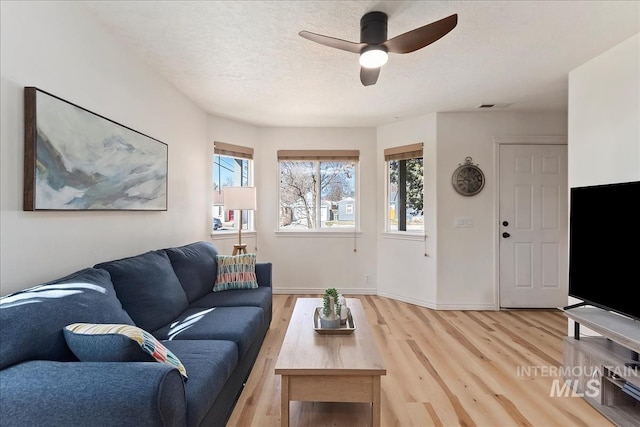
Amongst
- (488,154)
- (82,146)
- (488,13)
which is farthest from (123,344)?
(488,154)

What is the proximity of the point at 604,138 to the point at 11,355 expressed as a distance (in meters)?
3.74

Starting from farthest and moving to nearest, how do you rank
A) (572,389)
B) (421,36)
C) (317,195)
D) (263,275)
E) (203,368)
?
(317,195) < (263,275) < (572,389) < (421,36) < (203,368)

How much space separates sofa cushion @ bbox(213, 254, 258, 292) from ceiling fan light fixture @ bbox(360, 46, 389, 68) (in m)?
2.07

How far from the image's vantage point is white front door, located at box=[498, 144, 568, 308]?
3912 millimetres

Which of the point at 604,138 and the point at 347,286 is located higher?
the point at 604,138

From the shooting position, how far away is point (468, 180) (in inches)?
156

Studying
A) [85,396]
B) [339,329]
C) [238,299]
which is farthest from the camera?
[238,299]

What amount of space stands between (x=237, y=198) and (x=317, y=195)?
4.53 feet

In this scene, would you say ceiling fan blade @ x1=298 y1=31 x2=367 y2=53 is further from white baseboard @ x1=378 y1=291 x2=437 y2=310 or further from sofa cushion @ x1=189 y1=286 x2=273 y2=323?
white baseboard @ x1=378 y1=291 x2=437 y2=310

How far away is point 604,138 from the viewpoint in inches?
96.3

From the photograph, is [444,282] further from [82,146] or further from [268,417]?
[82,146]

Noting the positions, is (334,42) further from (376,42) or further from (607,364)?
(607,364)

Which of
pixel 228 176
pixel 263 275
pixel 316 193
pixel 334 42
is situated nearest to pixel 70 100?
pixel 334 42

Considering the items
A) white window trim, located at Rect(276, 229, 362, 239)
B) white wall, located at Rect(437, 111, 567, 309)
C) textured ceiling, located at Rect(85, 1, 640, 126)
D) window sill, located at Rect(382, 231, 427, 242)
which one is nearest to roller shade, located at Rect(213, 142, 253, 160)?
textured ceiling, located at Rect(85, 1, 640, 126)
